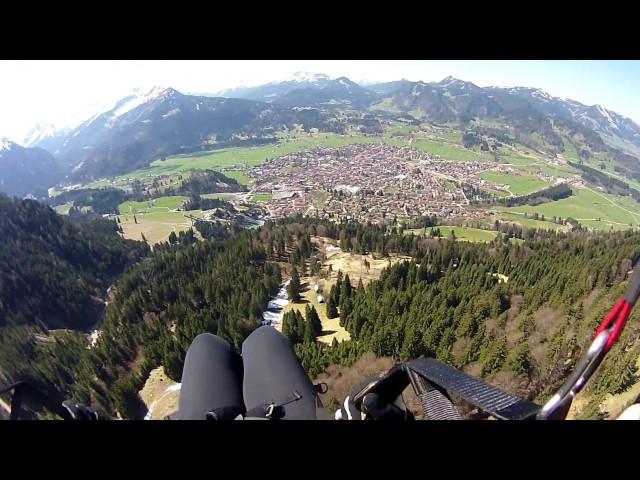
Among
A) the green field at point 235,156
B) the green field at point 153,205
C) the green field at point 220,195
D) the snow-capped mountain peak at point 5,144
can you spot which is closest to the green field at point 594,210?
the green field at point 235,156

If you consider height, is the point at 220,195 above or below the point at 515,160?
below

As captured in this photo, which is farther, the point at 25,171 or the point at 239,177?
the point at 25,171

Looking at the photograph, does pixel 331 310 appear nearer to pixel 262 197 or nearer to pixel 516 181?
pixel 262 197

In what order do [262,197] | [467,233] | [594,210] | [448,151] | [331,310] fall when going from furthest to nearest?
[448,151]
[262,197]
[594,210]
[467,233]
[331,310]

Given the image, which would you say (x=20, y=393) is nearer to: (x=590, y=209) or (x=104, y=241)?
(x=104, y=241)

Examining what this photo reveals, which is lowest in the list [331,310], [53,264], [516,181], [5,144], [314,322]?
[53,264]

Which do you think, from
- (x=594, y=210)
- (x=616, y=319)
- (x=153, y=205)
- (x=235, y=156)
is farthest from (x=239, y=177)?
(x=616, y=319)
